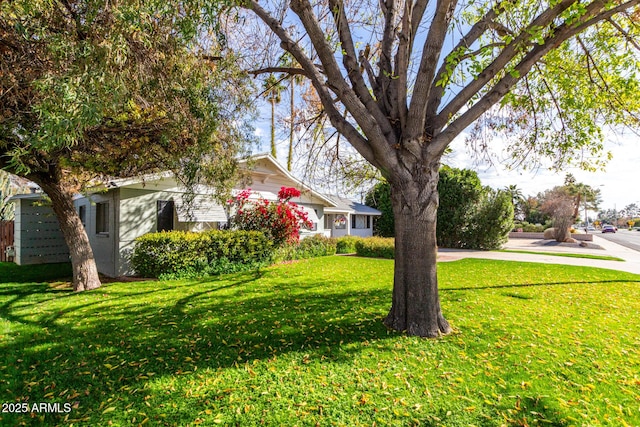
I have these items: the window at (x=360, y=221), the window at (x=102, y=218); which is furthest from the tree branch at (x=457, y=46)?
the window at (x=360, y=221)

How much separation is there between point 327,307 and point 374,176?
4.67 m

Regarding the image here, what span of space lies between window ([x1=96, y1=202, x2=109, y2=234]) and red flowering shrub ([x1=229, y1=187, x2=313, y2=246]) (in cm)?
475

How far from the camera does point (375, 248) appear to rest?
1786 cm

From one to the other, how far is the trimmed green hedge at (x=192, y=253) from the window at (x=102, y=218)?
2.48m

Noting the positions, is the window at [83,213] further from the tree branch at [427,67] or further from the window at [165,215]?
the tree branch at [427,67]

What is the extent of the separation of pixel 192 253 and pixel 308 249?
7.37 meters

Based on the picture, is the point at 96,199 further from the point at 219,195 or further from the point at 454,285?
the point at 454,285

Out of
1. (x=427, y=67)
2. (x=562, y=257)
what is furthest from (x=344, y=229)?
(x=427, y=67)

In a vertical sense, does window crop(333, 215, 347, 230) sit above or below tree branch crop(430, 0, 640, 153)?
below

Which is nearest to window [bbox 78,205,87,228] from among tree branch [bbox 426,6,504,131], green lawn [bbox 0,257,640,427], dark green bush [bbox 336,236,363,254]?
green lawn [bbox 0,257,640,427]

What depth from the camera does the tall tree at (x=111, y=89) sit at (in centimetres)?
341

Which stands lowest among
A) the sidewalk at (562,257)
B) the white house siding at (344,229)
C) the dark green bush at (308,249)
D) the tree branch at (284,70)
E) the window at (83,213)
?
the sidewalk at (562,257)

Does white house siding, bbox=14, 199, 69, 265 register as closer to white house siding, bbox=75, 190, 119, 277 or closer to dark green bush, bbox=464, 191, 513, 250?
white house siding, bbox=75, 190, 119, 277

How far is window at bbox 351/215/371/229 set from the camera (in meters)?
29.2
